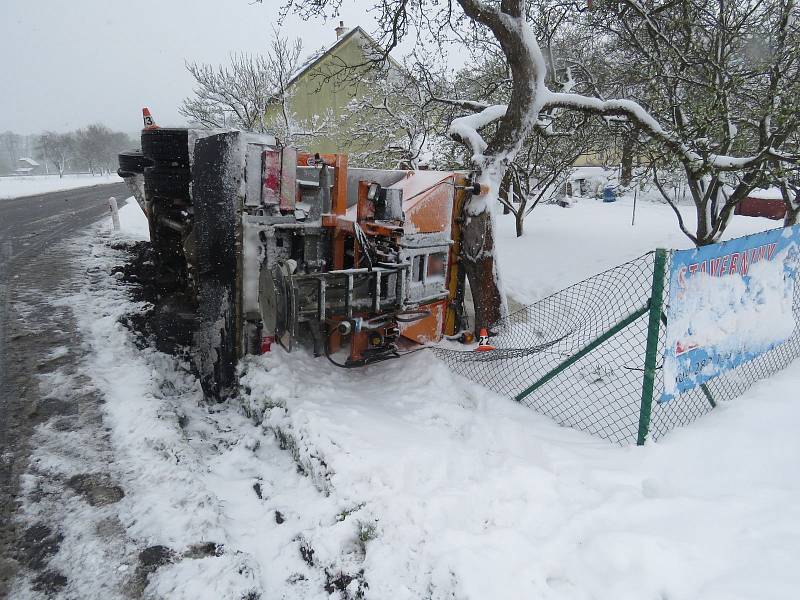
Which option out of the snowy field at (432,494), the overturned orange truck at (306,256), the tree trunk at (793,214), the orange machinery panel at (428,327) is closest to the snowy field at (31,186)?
the overturned orange truck at (306,256)

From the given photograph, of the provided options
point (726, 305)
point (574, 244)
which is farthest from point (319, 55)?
point (726, 305)

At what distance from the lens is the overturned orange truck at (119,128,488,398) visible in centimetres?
379

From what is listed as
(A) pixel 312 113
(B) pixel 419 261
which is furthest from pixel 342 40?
(B) pixel 419 261

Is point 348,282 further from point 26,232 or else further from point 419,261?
point 26,232

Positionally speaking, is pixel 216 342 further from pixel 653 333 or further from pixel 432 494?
pixel 653 333

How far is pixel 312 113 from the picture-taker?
2397cm

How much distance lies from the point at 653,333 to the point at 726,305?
891 mm

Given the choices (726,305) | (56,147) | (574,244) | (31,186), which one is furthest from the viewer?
(56,147)

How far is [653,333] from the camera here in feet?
9.77

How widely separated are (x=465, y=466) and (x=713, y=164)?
5789mm

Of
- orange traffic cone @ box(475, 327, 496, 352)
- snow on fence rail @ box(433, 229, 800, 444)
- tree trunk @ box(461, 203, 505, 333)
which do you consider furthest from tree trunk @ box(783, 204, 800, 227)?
orange traffic cone @ box(475, 327, 496, 352)

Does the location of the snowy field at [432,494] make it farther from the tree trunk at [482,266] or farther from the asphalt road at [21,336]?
the tree trunk at [482,266]

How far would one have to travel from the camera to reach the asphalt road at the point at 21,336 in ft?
9.32

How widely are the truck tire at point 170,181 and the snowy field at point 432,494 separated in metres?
2.18
